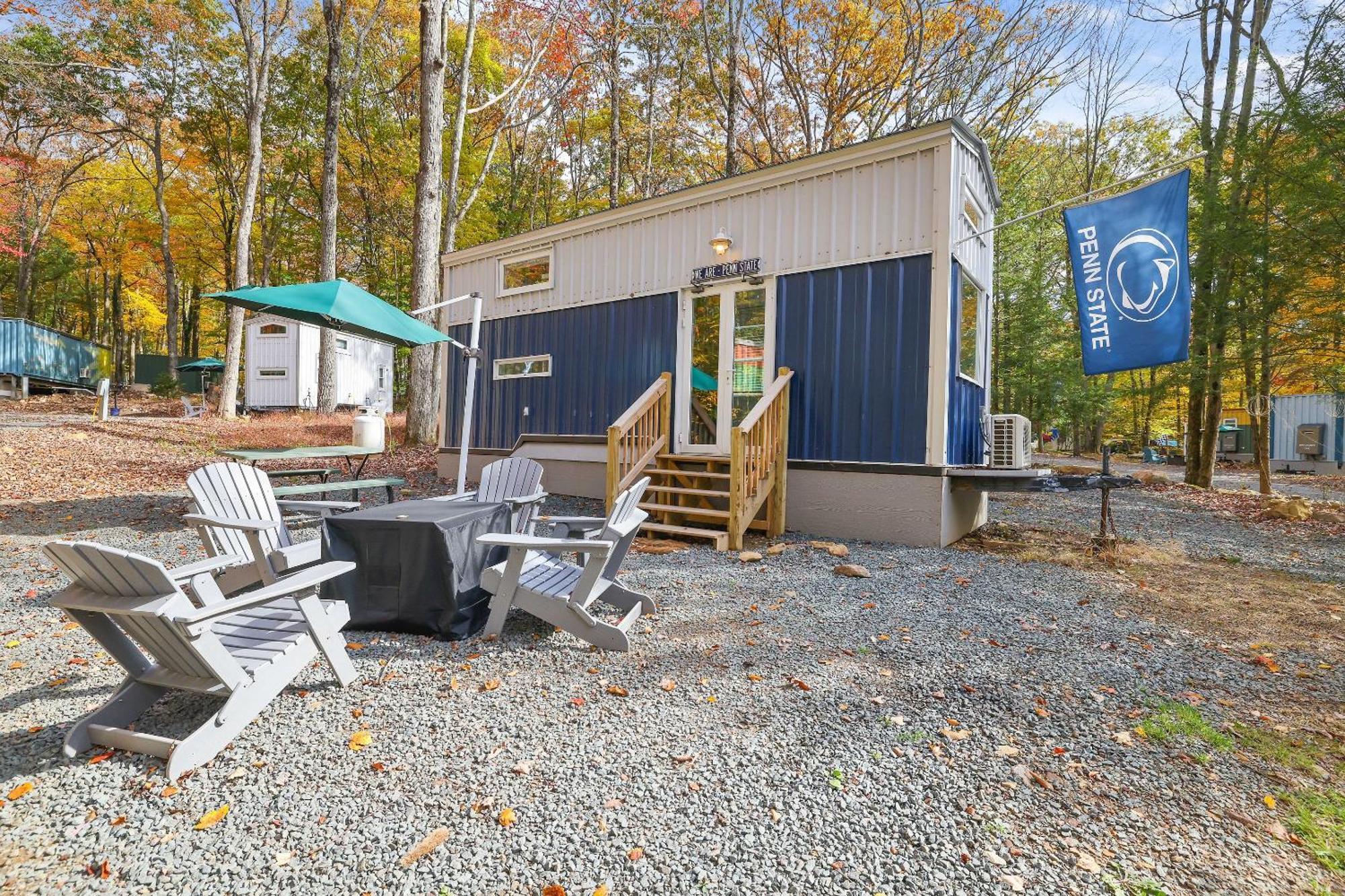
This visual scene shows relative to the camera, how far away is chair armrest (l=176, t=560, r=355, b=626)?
2.00 m

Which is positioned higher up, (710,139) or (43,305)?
(710,139)

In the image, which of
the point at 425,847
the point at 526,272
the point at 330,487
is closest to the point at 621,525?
the point at 425,847

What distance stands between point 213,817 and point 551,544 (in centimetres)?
163

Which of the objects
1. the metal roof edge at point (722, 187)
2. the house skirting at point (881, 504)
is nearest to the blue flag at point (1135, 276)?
the metal roof edge at point (722, 187)

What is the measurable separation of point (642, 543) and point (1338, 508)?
9964 millimetres

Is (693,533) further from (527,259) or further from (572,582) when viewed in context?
(527,259)

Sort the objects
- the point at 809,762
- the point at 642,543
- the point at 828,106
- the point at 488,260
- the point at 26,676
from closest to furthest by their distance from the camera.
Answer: the point at 809,762 → the point at 26,676 → the point at 642,543 → the point at 488,260 → the point at 828,106

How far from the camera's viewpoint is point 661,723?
2.50 m

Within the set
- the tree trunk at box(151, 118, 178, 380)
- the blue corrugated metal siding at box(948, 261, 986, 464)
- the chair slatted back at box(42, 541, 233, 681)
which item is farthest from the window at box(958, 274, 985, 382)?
the tree trunk at box(151, 118, 178, 380)

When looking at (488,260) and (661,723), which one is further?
(488,260)

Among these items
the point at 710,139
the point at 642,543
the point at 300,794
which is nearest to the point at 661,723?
the point at 300,794

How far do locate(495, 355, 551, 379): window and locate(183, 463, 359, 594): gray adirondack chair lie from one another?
16.1 ft

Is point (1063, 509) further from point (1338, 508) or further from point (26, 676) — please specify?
point (26, 676)

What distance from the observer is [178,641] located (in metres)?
2.06
